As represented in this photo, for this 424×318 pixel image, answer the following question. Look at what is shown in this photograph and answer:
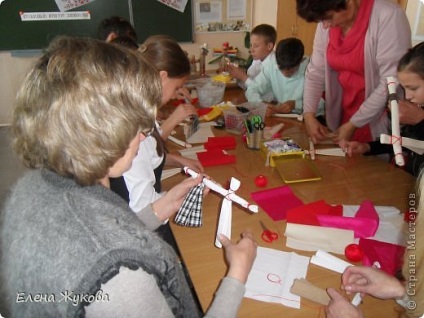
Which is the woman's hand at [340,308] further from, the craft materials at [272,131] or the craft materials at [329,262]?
the craft materials at [272,131]

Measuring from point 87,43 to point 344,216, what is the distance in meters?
1.01

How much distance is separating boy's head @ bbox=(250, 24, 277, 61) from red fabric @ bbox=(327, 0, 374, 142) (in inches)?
44.0

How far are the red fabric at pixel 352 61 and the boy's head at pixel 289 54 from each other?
0.54 meters

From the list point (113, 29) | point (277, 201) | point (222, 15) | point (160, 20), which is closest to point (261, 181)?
point (277, 201)

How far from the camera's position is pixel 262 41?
288 cm

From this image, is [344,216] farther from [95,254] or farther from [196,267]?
[95,254]

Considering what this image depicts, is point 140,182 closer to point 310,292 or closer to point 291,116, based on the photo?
point 310,292

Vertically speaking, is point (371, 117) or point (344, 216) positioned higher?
point (371, 117)

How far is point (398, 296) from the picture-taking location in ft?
2.88

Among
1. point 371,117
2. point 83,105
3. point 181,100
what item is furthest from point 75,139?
point 181,100

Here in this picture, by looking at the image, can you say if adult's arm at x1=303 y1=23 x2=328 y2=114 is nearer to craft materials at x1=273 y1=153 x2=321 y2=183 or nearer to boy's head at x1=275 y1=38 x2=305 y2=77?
boy's head at x1=275 y1=38 x2=305 y2=77

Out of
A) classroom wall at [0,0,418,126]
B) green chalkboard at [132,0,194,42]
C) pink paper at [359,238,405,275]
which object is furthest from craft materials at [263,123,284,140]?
green chalkboard at [132,0,194,42]

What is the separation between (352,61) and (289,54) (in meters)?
0.73

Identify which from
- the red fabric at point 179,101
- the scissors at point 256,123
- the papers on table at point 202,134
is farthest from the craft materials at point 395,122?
the red fabric at point 179,101
